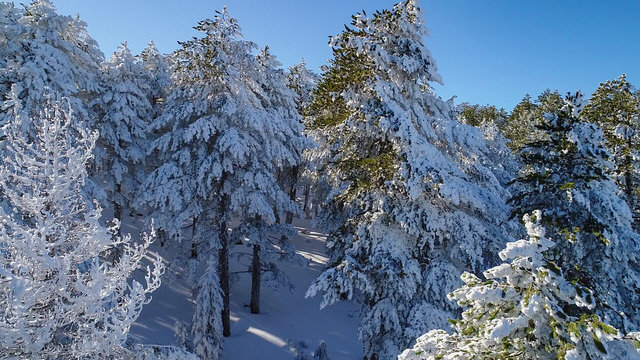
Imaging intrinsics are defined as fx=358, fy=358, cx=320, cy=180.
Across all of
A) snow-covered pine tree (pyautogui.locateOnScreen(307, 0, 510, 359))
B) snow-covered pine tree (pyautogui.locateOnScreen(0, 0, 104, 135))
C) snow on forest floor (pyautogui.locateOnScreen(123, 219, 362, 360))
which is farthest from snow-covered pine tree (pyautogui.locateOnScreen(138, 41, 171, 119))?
snow-covered pine tree (pyautogui.locateOnScreen(307, 0, 510, 359))

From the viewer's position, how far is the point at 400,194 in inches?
392

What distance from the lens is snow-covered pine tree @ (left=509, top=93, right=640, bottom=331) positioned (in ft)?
25.5

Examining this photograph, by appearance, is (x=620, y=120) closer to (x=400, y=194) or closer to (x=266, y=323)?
(x=400, y=194)

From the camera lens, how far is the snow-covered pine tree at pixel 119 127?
17.8m

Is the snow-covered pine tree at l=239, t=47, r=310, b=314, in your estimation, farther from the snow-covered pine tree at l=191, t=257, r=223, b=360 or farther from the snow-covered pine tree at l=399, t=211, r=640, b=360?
the snow-covered pine tree at l=399, t=211, r=640, b=360

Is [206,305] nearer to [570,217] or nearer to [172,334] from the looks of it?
[172,334]

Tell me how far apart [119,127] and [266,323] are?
39.5 feet

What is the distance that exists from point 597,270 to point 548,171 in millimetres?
2534

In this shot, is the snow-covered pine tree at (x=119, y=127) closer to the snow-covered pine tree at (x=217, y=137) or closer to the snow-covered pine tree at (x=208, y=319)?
the snow-covered pine tree at (x=217, y=137)

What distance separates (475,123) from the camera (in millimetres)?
45344

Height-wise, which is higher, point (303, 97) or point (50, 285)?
point (303, 97)

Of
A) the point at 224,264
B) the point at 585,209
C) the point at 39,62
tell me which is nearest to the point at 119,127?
the point at 39,62

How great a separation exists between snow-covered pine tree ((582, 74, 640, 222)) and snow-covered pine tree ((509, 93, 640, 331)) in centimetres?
763

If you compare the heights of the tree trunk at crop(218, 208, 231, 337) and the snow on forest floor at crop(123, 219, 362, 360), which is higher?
the tree trunk at crop(218, 208, 231, 337)
